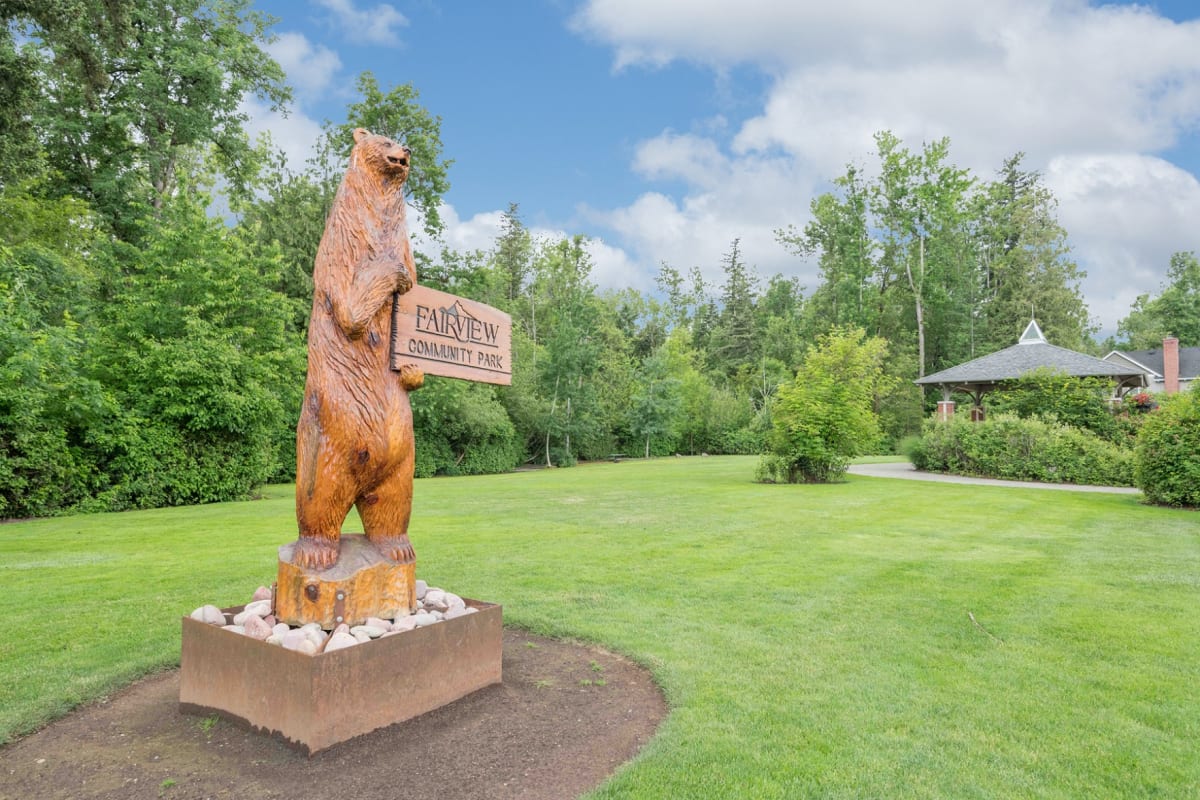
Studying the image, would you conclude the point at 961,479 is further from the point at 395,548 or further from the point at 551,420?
the point at 395,548

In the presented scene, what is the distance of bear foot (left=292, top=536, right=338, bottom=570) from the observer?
336cm

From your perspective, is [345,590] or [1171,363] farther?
[1171,363]

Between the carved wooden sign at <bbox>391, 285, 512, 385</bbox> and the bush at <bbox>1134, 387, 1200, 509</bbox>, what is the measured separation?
1357cm

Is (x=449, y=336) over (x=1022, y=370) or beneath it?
beneath

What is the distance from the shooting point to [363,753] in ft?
9.40

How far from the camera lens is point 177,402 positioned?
40.2ft

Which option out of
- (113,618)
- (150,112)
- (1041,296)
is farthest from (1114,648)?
(1041,296)

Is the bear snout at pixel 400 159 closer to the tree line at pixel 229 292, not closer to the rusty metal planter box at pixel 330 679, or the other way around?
the rusty metal planter box at pixel 330 679

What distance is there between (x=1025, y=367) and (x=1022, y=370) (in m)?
0.58

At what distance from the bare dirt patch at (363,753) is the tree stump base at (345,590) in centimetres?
57

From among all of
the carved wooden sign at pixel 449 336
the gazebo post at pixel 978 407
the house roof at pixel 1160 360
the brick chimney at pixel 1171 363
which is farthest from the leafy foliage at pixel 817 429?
the house roof at pixel 1160 360

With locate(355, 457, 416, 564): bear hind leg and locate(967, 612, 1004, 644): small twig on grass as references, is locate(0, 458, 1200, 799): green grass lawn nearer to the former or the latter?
locate(967, 612, 1004, 644): small twig on grass

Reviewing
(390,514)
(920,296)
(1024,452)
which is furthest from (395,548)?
(920,296)

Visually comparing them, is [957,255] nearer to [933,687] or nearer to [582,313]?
[582,313]
